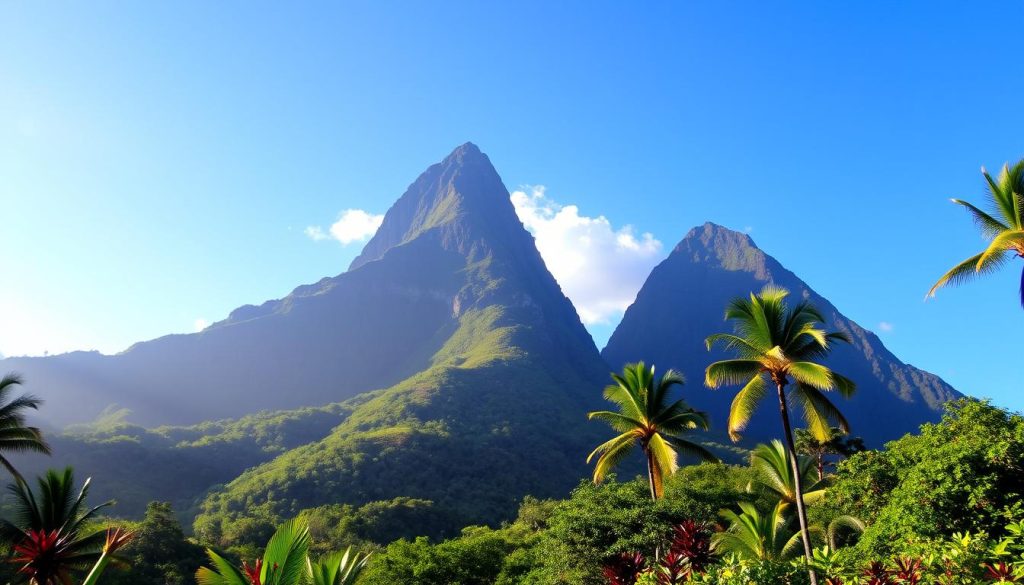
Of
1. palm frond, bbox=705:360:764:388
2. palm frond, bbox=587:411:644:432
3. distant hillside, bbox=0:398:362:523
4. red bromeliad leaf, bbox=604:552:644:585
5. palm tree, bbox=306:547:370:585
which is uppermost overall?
palm frond, bbox=705:360:764:388

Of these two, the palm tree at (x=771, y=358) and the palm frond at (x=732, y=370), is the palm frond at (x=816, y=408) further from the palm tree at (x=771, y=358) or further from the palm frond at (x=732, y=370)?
the palm frond at (x=732, y=370)

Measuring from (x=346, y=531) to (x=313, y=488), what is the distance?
2764 cm

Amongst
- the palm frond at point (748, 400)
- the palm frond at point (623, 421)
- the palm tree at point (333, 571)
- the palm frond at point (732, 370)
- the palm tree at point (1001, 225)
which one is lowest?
the palm tree at point (333, 571)

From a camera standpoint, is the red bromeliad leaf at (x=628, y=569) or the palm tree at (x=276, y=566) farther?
the red bromeliad leaf at (x=628, y=569)

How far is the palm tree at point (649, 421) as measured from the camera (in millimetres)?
24672

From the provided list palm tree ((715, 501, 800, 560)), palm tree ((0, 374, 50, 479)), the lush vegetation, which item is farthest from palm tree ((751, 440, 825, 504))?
palm tree ((0, 374, 50, 479))

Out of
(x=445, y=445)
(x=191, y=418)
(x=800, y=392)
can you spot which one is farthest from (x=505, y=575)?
(x=191, y=418)

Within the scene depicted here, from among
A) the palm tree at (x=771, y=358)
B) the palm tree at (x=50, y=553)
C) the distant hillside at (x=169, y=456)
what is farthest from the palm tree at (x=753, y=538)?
the distant hillside at (x=169, y=456)

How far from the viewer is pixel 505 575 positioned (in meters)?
28.9

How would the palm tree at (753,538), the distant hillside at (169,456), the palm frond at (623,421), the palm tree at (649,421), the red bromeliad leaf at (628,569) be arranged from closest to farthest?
the red bromeliad leaf at (628,569), the palm tree at (753,538), the palm tree at (649,421), the palm frond at (623,421), the distant hillside at (169,456)

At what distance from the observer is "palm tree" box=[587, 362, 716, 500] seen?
971 inches

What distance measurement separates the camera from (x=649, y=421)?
81.9 feet

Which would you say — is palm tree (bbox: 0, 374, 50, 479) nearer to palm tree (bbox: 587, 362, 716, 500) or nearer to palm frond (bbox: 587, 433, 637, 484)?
palm tree (bbox: 587, 362, 716, 500)

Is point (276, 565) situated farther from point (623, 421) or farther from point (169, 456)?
point (169, 456)
